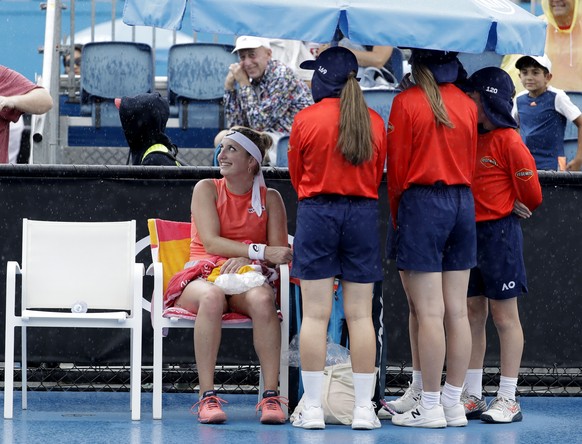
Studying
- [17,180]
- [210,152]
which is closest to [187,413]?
[17,180]

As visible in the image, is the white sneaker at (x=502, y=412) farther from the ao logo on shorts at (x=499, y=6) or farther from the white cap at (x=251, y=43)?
the white cap at (x=251, y=43)

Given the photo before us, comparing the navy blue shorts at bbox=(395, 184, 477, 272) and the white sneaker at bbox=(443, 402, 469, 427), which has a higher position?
the navy blue shorts at bbox=(395, 184, 477, 272)

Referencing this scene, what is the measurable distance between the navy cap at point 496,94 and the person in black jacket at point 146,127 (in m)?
2.24

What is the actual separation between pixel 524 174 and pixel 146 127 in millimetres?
2576

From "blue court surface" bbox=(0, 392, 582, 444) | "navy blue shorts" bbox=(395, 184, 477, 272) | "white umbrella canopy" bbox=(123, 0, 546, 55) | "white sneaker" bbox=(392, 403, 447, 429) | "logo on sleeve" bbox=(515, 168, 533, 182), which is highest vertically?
"white umbrella canopy" bbox=(123, 0, 546, 55)

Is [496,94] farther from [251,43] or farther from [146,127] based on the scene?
[251,43]

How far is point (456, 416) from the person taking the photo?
645cm

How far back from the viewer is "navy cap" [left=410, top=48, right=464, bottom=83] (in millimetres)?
6258

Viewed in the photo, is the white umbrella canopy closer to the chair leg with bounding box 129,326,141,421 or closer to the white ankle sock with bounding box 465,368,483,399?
the chair leg with bounding box 129,326,141,421

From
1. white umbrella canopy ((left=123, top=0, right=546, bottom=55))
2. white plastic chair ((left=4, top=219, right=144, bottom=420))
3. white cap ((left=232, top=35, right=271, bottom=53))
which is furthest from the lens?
white cap ((left=232, top=35, right=271, bottom=53))

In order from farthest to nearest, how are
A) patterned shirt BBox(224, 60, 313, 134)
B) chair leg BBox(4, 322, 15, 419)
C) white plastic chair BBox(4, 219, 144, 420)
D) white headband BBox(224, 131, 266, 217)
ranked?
patterned shirt BBox(224, 60, 313, 134), white headband BBox(224, 131, 266, 217), white plastic chair BBox(4, 219, 144, 420), chair leg BBox(4, 322, 15, 419)

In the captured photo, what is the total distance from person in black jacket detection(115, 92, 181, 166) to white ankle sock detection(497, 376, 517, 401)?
8.42 ft

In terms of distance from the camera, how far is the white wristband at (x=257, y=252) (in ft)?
22.0

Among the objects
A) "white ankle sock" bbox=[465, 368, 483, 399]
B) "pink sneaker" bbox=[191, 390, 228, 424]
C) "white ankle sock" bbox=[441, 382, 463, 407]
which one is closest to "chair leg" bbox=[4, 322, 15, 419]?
"pink sneaker" bbox=[191, 390, 228, 424]
